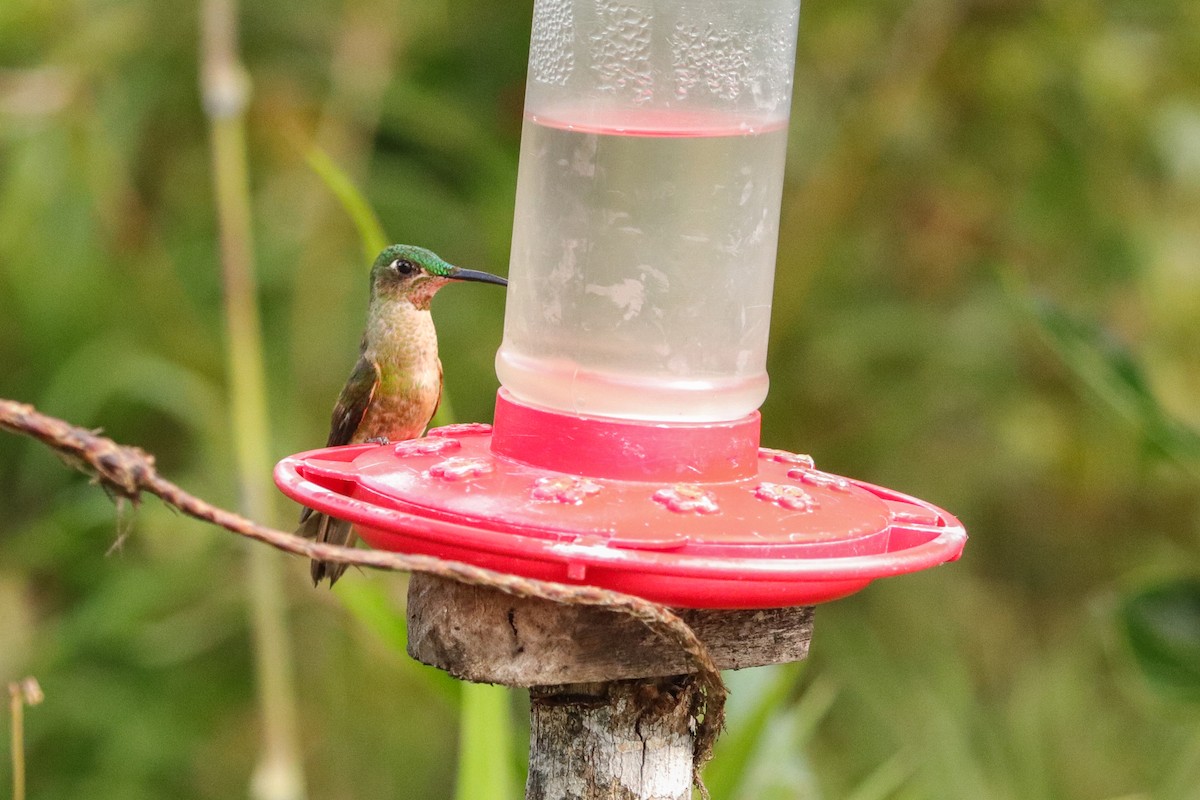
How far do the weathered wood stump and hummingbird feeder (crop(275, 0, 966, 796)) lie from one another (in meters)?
0.03

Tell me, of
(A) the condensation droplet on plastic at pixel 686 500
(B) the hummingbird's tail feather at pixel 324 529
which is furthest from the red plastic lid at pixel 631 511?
(B) the hummingbird's tail feather at pixel 324 529

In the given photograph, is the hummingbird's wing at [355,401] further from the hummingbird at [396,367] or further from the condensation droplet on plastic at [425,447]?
the condensation droplet on plastic at [425,447]

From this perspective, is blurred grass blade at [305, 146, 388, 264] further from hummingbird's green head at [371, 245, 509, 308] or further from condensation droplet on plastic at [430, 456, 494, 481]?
condensation droplet on plastic at [430, 456, 494, 481]

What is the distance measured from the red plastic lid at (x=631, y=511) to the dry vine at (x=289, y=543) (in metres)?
0.05

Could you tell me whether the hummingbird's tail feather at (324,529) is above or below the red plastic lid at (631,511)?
below

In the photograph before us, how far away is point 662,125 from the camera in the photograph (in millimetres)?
2107

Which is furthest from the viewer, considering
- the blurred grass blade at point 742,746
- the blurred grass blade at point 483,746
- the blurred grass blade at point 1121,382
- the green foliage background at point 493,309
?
the green foliage background at point 493,309

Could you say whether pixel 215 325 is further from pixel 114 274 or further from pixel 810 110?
pixel 810 110

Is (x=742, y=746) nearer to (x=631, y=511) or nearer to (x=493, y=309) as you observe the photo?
(x=631, y=511)

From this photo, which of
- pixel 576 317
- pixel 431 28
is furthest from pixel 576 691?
pixel 431 28

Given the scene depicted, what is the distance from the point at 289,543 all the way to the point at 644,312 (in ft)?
2.69

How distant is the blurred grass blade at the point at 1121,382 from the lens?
301 cm

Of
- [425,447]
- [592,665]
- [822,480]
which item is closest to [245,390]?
[425,447]

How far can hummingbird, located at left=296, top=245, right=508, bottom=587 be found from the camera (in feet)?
9.50
